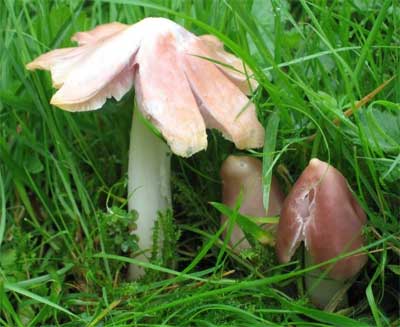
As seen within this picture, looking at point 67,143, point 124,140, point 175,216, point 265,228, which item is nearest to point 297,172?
point 265,228

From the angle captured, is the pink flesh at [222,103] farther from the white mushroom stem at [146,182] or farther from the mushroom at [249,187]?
the white mushroom stem at [146,182]

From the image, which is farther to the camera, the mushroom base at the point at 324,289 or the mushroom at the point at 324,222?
the mushroom base at the point at 324,289

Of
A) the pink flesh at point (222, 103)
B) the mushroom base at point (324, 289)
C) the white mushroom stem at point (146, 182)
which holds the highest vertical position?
the pink flesh at point (222, 103)

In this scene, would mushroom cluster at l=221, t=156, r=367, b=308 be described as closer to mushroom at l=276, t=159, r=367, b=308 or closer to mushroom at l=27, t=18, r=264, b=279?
mushroom at l=276, t=159, r=367, b=308

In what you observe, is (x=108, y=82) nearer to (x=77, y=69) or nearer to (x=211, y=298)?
(x=77, y=69)

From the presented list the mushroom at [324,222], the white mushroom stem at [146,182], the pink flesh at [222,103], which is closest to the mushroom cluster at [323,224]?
the mushroom at [324,222]

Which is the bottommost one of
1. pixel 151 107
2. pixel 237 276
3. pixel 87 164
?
pixel 237 276

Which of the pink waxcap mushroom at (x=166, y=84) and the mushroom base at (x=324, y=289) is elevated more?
the pink waxcap mushroom at (x=166, y=84)
